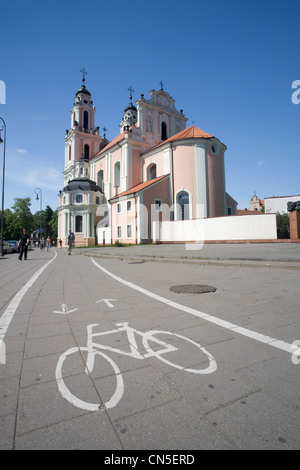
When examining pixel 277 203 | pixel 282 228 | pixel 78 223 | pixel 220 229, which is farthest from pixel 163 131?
pixel 282 228

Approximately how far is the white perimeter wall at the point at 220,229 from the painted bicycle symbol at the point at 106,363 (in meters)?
20.7

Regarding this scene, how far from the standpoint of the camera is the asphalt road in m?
1.44

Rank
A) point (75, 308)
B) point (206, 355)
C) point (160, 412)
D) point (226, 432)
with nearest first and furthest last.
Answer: point (226, 432) → point (160, 412) → point (206, 355) → point (75, 308)

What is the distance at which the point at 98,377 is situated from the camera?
2062 mm

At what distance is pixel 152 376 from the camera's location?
6.77ft

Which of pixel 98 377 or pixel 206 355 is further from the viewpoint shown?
pixel 206 355

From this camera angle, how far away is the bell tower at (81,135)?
52188mm

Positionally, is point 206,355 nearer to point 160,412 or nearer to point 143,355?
point 143,355

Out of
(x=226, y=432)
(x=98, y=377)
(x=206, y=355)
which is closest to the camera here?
(x=226, y=432)

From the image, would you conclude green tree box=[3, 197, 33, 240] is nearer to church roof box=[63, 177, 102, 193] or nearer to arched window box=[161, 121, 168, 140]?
church roof box=[63, 177, 102, 193]

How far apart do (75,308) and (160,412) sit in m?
3.04

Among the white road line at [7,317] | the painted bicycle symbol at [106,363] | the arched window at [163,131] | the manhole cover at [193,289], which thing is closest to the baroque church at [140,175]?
the arched window at [163,131]

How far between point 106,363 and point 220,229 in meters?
23.0
